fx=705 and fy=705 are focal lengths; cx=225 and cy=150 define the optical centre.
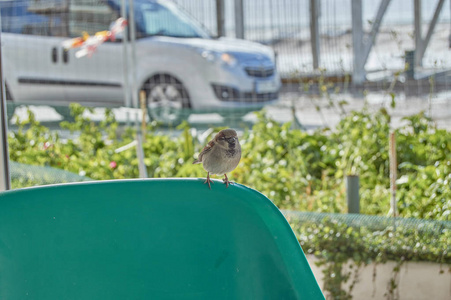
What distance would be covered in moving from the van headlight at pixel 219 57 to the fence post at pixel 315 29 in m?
1.01

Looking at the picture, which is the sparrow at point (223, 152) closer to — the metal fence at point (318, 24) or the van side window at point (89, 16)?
the van side window at point (89, 16)

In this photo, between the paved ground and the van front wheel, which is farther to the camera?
the van front wheel

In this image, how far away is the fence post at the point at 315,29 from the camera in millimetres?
6734

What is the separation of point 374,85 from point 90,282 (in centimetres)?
452

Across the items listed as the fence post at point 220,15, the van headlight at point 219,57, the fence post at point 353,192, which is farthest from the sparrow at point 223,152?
the fence post at point 220,15

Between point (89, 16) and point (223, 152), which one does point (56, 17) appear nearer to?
point (89, 16)

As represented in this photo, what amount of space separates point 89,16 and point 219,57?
1398 mm

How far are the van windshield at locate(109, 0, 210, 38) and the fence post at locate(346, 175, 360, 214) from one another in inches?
147

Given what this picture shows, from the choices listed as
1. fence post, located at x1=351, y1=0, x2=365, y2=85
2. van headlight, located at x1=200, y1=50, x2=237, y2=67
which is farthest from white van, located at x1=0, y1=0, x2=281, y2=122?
fence post, located at x1=351, y1=0, x2=365, y2=85

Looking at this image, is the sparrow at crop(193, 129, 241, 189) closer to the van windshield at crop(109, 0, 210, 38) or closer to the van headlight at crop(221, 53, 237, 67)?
the van headlight at crop(221, 53, 237, 67)

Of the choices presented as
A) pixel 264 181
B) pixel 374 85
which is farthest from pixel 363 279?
pixel 374 85

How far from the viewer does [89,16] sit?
6.56 meters

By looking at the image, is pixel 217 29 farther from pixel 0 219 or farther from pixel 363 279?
pixel 0 219

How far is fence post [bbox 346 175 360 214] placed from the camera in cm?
277
